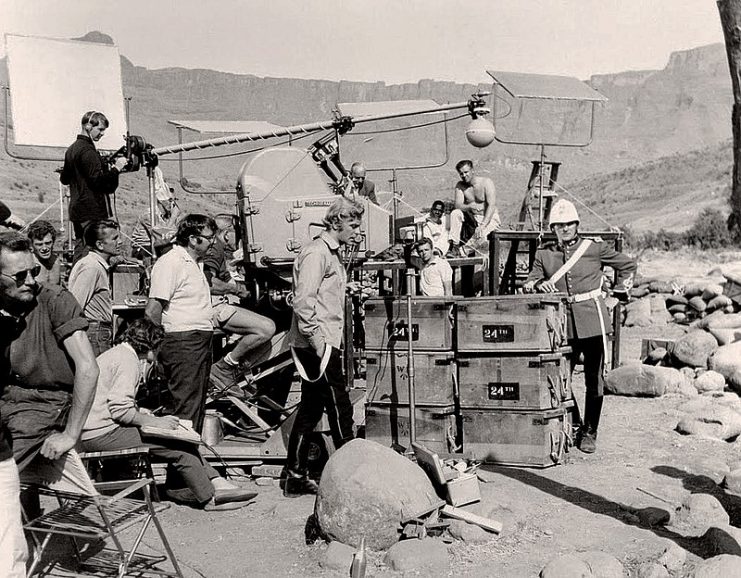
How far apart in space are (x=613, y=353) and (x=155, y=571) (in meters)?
8.17

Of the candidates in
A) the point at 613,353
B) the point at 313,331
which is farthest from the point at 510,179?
the point at 313,331

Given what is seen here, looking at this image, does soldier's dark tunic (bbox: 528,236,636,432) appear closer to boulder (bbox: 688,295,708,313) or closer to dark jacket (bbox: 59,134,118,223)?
dark jacket (bbox: 59,134,118,223)

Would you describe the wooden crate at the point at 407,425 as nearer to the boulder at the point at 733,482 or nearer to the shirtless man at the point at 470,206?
the boulder at the point at 733,482

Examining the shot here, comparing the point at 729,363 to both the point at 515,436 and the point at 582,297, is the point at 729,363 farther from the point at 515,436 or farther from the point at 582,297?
the point at 515,436

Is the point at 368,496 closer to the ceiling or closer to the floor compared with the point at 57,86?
closer to the floor

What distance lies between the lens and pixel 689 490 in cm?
731

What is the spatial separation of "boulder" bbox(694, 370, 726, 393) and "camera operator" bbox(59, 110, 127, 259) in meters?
6.94

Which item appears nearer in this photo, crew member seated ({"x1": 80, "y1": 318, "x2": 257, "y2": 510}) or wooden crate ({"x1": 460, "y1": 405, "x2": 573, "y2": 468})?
crew member seated ({"x1": 80, "y1": 318, "x2": 257, "y2": 510})

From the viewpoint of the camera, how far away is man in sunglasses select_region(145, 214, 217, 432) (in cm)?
688

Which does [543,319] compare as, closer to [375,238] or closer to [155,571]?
[375,238]

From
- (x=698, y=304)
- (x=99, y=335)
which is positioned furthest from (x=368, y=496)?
(x=698, y=304)

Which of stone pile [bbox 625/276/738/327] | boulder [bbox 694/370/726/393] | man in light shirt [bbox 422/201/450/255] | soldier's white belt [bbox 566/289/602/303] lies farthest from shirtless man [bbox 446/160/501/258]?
stone pile [bbox 625/276/738/327]

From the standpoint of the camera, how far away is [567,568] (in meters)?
5.22

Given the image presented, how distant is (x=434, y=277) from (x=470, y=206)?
9.17ft
